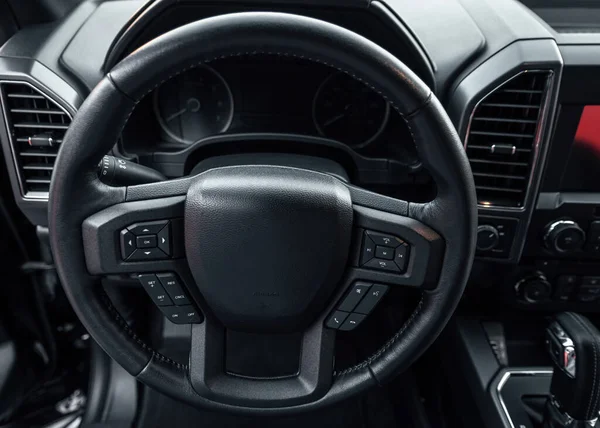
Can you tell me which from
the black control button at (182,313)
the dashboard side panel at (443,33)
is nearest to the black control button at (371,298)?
the black control button at (182,313)

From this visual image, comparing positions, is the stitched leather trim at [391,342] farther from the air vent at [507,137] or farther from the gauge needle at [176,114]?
the gauge needle at [176,114]

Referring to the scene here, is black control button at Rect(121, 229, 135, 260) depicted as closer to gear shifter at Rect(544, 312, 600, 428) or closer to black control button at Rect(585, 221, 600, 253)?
gear shifter at Rect(544, 312, 600, 428)

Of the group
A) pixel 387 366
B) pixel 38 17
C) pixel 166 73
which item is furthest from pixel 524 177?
pixel 38 17

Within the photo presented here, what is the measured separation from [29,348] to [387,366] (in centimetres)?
114

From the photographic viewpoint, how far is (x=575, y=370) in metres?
1.15

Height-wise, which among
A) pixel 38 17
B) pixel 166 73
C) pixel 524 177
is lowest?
pixel 524 177

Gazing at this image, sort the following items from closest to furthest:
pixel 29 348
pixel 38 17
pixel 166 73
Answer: pixel 166 73, pixel 38 17, pixel 29 348

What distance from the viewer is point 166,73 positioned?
31.4 inches

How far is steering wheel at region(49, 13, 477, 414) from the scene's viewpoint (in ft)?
2.71

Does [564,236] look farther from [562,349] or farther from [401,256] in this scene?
[401,256]

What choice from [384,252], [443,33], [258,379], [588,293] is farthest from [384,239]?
[588,293]

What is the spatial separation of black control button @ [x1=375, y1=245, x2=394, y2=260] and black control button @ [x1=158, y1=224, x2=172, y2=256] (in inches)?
13.1

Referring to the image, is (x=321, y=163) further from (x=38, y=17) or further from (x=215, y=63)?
(x=38, y=17)

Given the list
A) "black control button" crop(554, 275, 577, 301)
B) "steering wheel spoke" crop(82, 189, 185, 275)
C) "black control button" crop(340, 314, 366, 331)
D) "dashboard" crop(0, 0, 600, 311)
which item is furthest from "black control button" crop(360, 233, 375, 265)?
"black control button" crop(554, 275, 577, 301)
